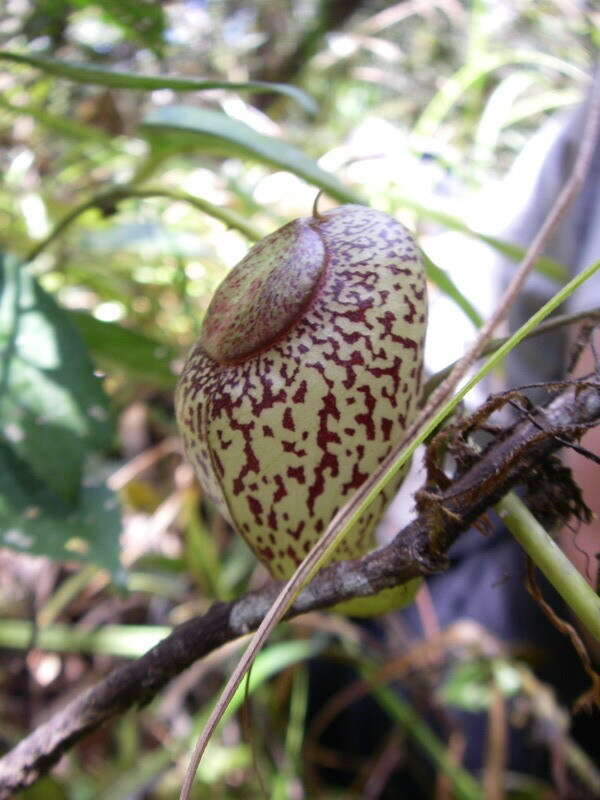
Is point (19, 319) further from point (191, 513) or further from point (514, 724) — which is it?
point (514, 724)

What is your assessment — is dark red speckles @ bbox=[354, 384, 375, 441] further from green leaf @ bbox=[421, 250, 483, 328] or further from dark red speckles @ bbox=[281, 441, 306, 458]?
green leaf @ bbox=[421, 250, 483, 328]

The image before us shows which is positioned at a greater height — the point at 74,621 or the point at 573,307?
the point at 573,307

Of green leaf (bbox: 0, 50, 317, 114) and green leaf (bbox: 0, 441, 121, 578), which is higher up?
green leaf (bbox: 0, 50, 317, 114)

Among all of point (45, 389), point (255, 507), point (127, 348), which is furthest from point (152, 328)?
point (255, 507)

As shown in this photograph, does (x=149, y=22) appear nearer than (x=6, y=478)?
No

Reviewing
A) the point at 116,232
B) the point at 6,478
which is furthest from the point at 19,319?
the point at 116,232

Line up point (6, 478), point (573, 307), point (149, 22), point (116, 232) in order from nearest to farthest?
point (6, 478) < point (149, 22) < point (573, 307) < point (116, 232)

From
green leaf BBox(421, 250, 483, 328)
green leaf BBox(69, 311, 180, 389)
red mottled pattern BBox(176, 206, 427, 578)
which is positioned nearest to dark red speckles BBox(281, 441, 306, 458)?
red mottled pattern BBox(176, 206, 427, 578)
